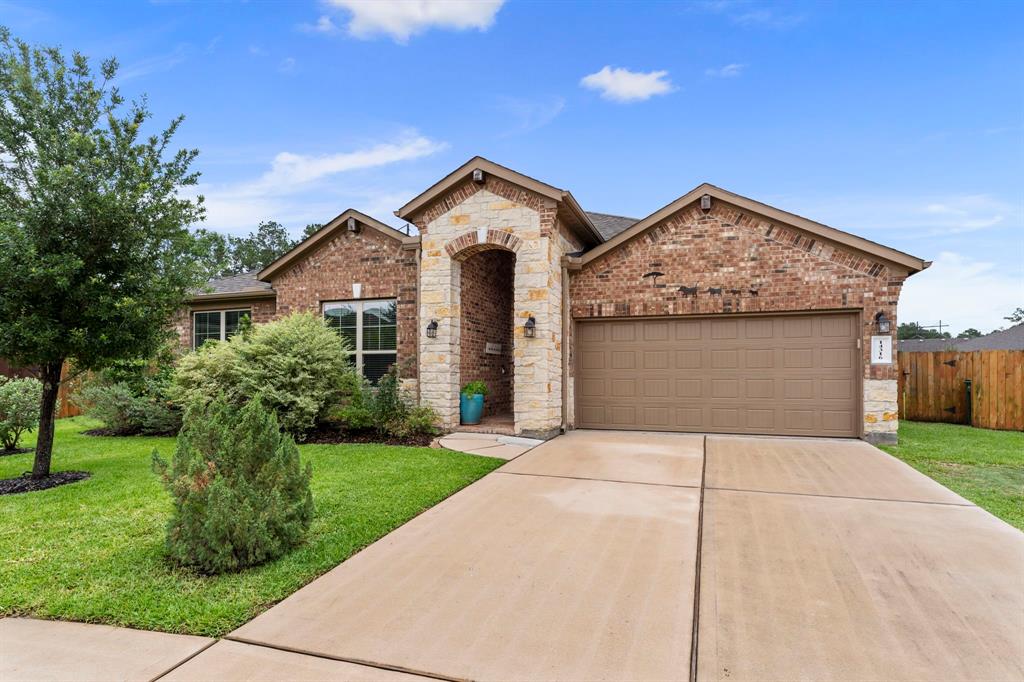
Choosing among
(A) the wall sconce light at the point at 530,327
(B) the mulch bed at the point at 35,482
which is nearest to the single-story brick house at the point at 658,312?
(A) the wall sconce light at the point at 530,327

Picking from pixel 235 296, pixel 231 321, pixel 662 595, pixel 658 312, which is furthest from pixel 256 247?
pixel 662 595

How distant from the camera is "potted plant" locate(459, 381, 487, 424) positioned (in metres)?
9.80

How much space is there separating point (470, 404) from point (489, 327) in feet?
6.96

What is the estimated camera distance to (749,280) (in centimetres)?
909

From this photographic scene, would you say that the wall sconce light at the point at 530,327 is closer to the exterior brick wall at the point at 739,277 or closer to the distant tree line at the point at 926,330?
the exterior brick wall at the point at 739,277

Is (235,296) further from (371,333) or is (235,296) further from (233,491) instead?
(233,491)

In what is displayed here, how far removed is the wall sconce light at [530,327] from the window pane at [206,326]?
855 centimetres

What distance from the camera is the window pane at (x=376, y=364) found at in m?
10.8

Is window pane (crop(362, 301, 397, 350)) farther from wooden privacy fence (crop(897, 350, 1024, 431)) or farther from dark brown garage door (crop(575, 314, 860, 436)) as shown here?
wooden privacy fence (crop(897, 350, 1024, 431))

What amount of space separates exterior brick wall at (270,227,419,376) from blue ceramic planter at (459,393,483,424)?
47.4 inches

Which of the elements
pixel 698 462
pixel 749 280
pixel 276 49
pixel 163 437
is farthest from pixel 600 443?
pixel 276 49

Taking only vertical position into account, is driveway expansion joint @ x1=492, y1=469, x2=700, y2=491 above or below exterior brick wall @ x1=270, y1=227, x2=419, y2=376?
below

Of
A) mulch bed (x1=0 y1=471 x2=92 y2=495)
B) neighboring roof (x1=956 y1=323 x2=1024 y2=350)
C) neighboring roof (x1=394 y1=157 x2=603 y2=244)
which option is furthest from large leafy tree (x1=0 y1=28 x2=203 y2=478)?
neighboring roof (x1=956 y1=323 x2=1024 y2=350)

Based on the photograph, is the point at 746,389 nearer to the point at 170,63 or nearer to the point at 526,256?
the point at 526,256
